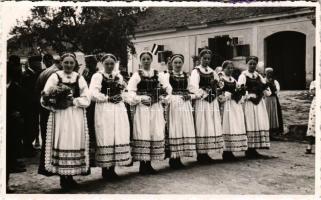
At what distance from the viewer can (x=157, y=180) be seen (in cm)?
535

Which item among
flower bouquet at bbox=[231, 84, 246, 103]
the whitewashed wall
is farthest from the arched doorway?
flower bouquet at bbox=[231, 84, 246, 103]

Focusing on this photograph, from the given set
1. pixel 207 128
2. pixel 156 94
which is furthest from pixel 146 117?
pixel 207 128

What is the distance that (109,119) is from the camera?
5250mm

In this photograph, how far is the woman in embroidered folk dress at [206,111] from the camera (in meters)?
6.22

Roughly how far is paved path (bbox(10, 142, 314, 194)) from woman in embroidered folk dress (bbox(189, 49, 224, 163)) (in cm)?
34

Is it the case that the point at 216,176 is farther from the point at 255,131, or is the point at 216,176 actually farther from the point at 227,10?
the point at 227,10

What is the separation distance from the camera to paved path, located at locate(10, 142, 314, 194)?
16.2 ft

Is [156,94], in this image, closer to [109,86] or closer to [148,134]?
[148,134]

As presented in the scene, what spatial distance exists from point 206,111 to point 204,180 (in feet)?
4.30

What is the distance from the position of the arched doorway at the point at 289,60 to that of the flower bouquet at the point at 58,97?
7102 millimetres

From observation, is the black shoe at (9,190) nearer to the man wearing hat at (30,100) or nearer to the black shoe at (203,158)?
the man wearing hat at (30,100)

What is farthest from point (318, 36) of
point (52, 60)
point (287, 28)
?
point (287, 28)

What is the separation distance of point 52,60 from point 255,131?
3.61 meters
